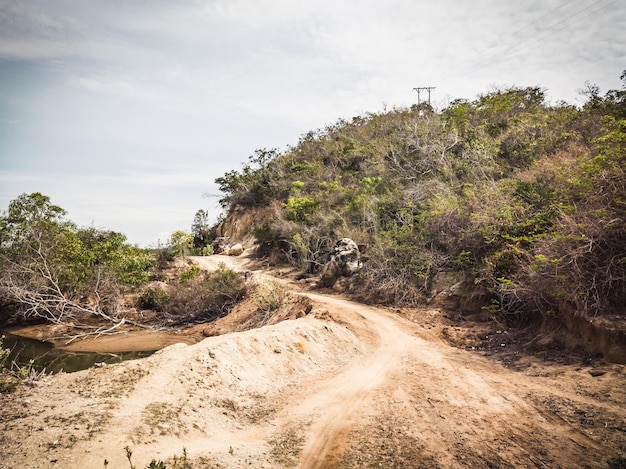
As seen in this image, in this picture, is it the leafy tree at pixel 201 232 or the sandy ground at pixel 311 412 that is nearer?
the sandy ground at pixel 311 412

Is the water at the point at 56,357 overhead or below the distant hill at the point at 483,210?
below

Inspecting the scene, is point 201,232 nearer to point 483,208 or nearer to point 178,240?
point 178,240

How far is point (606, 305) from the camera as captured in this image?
639 centimetres

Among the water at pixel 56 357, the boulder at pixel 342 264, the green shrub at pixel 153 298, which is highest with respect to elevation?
the boulder at pixel 342 264

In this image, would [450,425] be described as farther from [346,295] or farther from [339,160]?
[339,160]

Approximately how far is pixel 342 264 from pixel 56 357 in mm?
10798

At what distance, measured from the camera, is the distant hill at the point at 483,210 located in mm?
7023

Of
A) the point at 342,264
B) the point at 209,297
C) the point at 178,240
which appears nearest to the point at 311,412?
the point at 342,264

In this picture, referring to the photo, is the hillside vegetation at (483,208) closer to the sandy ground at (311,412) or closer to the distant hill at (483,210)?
the distant hill at (483,210)

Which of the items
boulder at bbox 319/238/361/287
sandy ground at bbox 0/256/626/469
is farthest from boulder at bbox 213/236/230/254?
sandy ground at bbox 0/256/626/469

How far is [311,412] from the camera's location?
5.66 metres

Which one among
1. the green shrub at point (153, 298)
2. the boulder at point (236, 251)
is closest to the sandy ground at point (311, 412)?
the green shrub at point (153, 298)

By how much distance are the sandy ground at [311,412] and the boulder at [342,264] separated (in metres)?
7.52

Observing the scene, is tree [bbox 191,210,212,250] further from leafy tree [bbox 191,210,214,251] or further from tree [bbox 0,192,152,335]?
tree [bbox 0,192,152,335]
